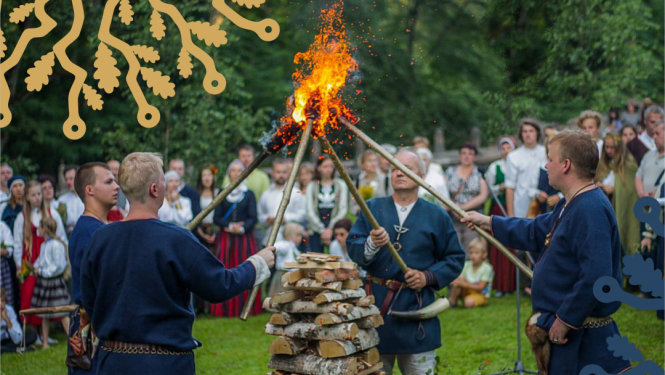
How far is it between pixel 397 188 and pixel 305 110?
3.42 ft

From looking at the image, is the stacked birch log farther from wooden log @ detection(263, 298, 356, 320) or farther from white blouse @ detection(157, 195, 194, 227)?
white blouse @ detection(157, 195, 194, 227)

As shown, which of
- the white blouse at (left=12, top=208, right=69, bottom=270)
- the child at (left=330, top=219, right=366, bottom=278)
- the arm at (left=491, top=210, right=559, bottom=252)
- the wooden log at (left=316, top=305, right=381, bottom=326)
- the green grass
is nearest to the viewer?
the arm at (left=491, top=210, right=559, bottom=252)

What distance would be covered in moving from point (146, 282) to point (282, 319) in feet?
4.36

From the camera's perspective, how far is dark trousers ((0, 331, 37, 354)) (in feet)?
28.7

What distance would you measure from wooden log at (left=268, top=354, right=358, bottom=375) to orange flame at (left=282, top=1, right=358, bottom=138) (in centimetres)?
149

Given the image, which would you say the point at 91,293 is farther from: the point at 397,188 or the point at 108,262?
the point at 397,188

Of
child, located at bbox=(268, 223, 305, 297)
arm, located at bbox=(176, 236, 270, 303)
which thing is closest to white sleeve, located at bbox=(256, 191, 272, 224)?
child, located at bbox=(268, 223, 305, 297)

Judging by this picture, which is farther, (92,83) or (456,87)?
(456,87)

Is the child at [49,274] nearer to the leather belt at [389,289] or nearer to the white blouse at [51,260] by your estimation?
the white blouse at [51,260]

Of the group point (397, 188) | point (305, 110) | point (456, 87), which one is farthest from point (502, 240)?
point (456, 87)

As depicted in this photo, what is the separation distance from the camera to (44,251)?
29.5 ft

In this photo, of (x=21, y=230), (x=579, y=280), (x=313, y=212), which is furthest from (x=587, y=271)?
(x=21, y=230)

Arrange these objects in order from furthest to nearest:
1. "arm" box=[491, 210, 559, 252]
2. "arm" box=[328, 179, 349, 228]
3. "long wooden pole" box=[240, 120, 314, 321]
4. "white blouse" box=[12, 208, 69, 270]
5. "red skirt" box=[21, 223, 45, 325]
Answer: "arm" box=[328, 179, 349, 228]
"white blouse" box=[12, 208, 69, 270]
"red skirt" box=[21, 223, 45, 325]
"arm" box=[491, 210, 559, 252]
"long wooden pole" box=[240, 120, 314, 321]

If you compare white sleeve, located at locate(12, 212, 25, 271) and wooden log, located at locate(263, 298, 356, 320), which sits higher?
white sleeve, located at locate(12, 212, 25, 271)
